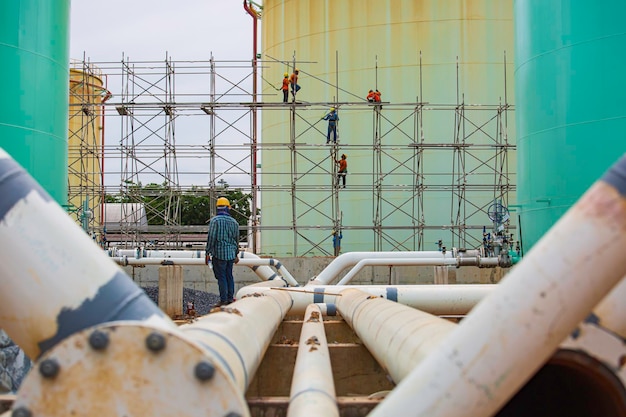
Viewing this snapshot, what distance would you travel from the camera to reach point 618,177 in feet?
5.95

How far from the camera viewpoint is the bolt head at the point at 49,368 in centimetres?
194

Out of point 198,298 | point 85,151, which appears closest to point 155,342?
point 198,298

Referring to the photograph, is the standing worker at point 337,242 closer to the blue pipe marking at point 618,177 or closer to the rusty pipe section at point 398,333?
the rusty pipe section at point 398,333

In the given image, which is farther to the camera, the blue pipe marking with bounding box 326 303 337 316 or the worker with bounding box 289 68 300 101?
the worker with bounding box 289 68 300 101

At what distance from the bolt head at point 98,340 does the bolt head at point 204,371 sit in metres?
0.23

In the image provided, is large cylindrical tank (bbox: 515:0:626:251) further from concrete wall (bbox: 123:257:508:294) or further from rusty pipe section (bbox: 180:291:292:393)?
rusty pipe section (bbox: 180:291:292:393)

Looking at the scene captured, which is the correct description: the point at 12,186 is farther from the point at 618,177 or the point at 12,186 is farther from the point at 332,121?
the point at 332,121

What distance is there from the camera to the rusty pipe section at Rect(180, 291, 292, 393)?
2.43 metres

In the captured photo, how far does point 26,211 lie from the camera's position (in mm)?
2240

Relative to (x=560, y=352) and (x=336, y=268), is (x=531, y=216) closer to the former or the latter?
(x=336, y=268)

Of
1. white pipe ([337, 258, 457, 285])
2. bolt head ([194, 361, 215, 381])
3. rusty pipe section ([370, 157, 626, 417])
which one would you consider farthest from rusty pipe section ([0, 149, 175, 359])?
white pipe ([337, 258, 457, 285])

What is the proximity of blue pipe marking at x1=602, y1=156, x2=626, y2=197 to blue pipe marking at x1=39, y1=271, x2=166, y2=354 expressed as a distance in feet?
4.13

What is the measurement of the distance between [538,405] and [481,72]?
659 inches

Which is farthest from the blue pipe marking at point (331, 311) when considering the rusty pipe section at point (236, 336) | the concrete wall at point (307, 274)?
the concrete wall at point (307, 274)
